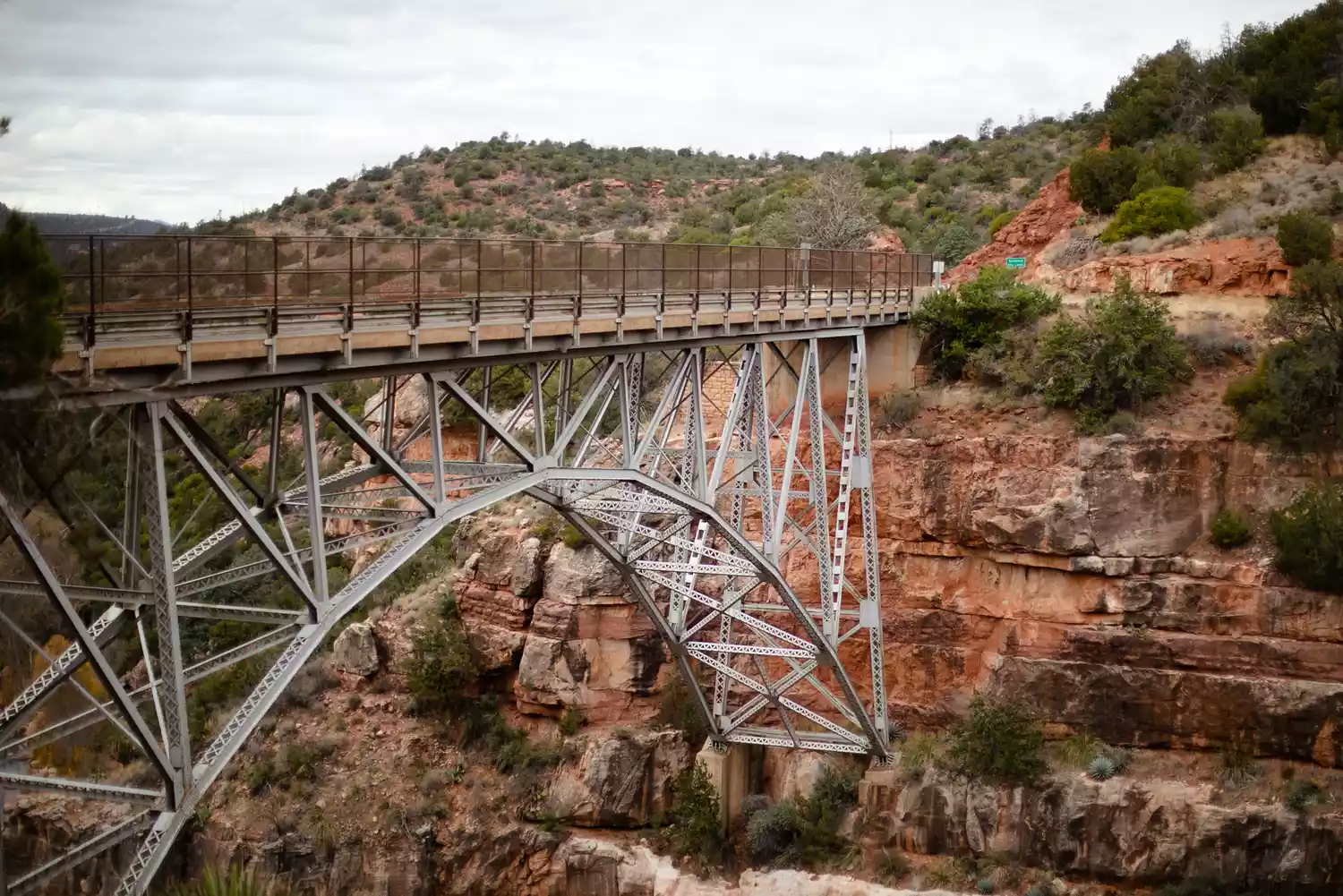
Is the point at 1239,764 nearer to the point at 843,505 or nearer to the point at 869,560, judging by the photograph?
the point at 869,560

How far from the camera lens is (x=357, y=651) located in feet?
98.6

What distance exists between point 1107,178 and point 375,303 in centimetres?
2420

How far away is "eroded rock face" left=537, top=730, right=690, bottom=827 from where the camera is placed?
2748cm

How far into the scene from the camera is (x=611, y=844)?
27.2m

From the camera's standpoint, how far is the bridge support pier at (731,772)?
2647cm

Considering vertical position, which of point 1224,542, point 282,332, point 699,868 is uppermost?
point 282,332

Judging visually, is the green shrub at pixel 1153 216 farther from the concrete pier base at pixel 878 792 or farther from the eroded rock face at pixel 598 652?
the concrete pier base at pixel 878 792

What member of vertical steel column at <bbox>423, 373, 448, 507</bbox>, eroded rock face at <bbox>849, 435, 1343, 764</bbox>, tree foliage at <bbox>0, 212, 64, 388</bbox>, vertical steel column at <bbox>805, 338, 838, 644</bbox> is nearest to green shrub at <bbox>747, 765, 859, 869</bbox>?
eroded rock face at <bbox>849, 435, 1343, 764</bbox>

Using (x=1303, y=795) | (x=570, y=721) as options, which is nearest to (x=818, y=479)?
(x=570, y=721)

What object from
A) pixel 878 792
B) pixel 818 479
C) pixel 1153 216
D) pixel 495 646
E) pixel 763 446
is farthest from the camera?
pixel 1153 216

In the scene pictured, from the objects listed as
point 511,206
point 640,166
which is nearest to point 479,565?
point 511,206

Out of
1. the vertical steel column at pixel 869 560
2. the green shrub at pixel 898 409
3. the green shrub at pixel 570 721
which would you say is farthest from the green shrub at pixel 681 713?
the green shrub at pixel 898 409

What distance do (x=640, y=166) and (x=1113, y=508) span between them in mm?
50789

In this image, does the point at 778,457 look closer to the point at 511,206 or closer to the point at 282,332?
the point at 282,332
